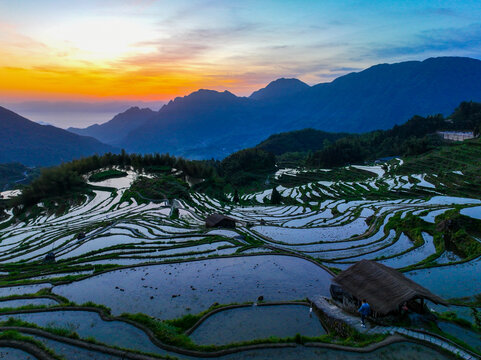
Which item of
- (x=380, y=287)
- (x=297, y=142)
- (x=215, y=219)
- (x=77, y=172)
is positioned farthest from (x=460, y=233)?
(x=297, y=142)

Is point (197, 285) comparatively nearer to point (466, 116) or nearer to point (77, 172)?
point (77, 172)

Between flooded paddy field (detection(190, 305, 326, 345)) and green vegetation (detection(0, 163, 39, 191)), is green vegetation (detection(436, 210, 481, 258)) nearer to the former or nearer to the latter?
flooded paddy field (detection(190, 305, 326, 345))

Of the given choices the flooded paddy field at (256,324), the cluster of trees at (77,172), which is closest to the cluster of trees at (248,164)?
the cluster of trees at (77,172)

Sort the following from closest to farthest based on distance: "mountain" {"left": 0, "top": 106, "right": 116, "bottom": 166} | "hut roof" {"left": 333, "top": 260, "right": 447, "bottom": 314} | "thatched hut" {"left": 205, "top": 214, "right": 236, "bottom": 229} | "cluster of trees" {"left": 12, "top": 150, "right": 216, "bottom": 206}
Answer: "hut roof" {"left": 333, "top": 260, "right": 447, "bottom": 314}, "thatched hut" {"left": 205, "top": 214, "right": 236, "bottom": 229}, "cluster of trees" {"left": 12, "top": 150, "right": 216, "bottom": 206}, "mountain" {"left": 0, "top": 106, "right": 116, "bottom": 166}

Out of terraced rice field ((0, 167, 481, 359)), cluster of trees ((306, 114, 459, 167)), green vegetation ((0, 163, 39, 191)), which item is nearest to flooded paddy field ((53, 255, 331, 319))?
terraced rice field ((0, 167, 481, 359))

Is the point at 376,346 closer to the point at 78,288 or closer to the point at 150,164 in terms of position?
the point at 78,288

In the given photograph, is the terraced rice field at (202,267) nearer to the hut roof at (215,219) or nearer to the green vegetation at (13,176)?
the hut roof at (215,219)
